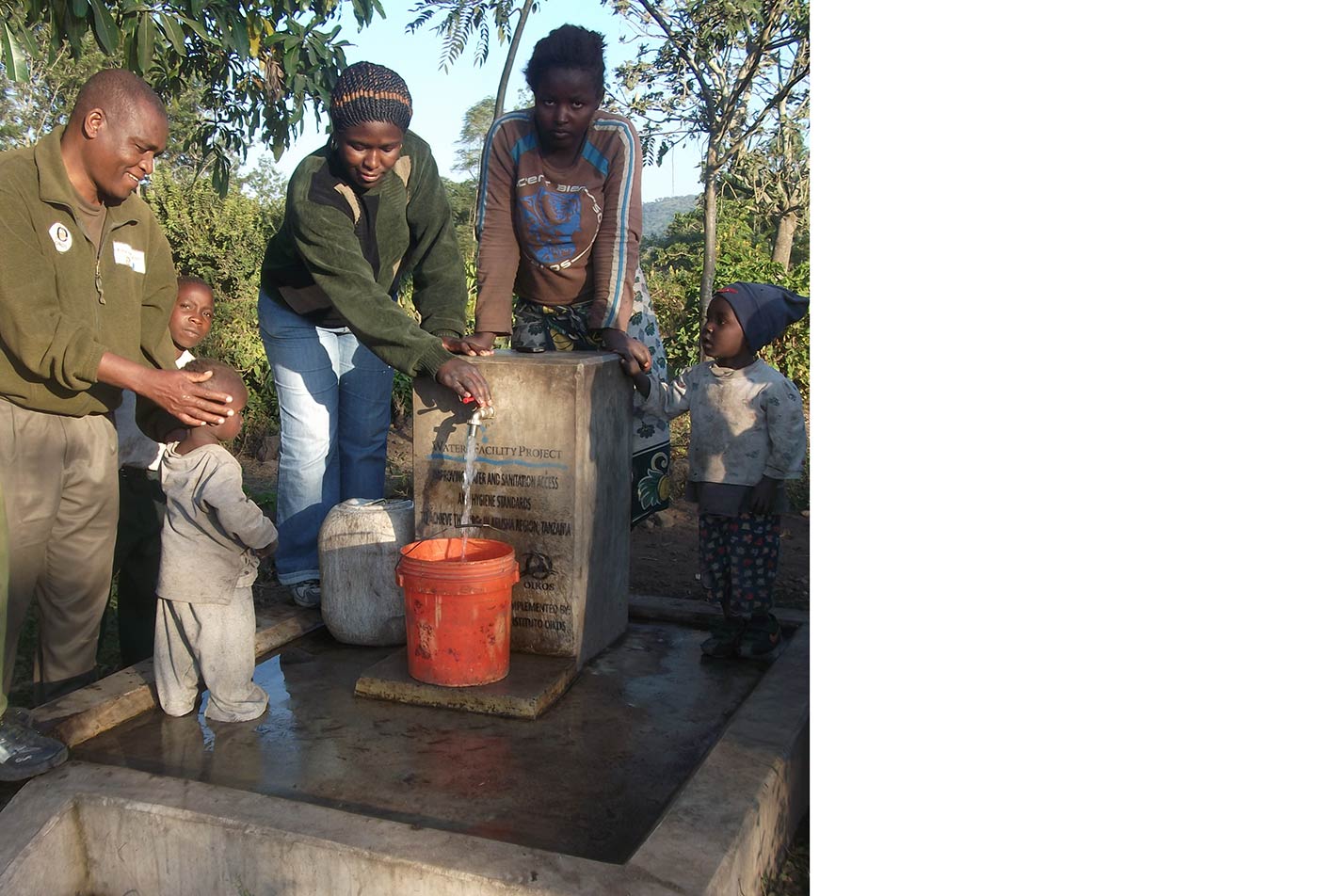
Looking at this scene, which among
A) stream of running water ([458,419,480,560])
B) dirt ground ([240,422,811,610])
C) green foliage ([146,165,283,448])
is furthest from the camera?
green foliage ([146,165,283,448])

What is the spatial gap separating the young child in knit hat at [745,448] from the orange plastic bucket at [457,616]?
2.66ft

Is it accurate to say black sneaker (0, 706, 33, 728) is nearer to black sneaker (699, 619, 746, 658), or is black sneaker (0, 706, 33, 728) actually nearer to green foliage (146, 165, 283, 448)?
black sneaker (699, 619, 746, 658)

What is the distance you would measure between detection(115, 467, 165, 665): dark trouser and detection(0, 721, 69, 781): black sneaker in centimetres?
111

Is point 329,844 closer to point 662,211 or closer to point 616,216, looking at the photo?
point 616,216

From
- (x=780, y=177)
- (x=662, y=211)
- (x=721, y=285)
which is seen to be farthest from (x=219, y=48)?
(x=662, y=211)

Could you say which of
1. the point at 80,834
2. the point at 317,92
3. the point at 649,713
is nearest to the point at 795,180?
the point at 317,92

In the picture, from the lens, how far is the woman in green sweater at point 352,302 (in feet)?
13.0

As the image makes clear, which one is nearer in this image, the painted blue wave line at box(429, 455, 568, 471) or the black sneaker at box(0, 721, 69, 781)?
the black sneaker at box(0, 721, 69, 781)

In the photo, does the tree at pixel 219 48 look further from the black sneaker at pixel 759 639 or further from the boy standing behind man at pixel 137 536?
the black sneaker at pixel 759 639

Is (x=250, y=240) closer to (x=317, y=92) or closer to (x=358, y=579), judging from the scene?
(x=317, y=92)

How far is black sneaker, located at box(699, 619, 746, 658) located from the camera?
13.5ft
